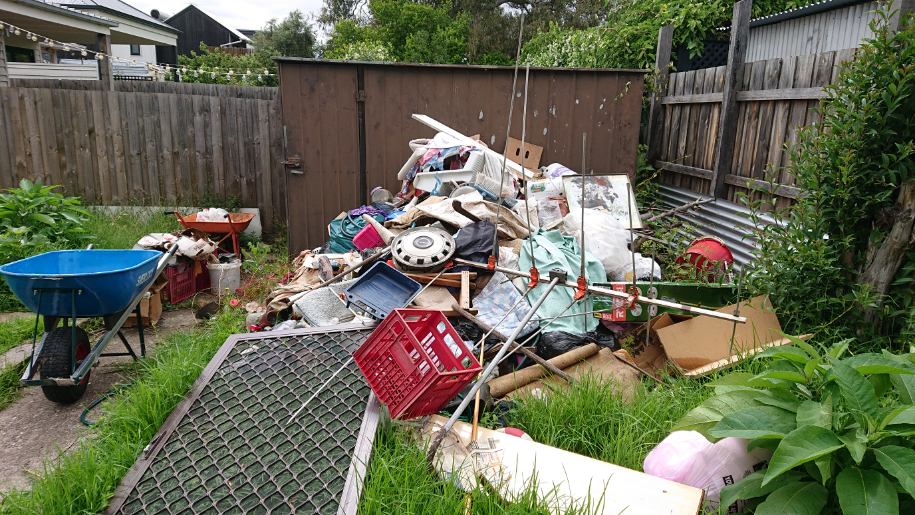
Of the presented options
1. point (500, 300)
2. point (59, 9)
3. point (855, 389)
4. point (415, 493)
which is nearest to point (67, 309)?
point (415, 493)

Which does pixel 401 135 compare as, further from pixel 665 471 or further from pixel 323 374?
pixel 665 471

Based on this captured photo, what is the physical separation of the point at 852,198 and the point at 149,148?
845cm

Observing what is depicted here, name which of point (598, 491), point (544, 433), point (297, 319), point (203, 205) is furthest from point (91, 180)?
point (598, 491)

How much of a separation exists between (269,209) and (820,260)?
23.4ft

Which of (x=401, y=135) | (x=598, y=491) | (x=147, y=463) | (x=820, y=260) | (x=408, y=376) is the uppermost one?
(x=401, y=135)

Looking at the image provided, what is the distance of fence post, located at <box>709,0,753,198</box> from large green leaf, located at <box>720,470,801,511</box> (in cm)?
435

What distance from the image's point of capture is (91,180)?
8.25 meters

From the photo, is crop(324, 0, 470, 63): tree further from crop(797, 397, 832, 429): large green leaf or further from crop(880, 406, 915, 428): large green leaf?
crop(880, 406, 915, 428): large green leaf

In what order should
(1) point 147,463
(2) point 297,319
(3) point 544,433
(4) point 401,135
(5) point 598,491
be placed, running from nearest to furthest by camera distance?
(5) point 598,491, (1) point 147,463, (3) point 544,433, (2) point 297,319, (4) point 401,135

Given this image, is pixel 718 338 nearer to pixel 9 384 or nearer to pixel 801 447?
pixel 801 447

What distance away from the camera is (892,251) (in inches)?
130

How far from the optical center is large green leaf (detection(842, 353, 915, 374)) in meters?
2.10

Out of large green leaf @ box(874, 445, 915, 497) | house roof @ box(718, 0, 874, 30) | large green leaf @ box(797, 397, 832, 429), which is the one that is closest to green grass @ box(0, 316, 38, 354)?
large green leaf @ box(797, 397, 832, 429)

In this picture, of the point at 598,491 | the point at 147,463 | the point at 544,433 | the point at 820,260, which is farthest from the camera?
the point at 820,260
